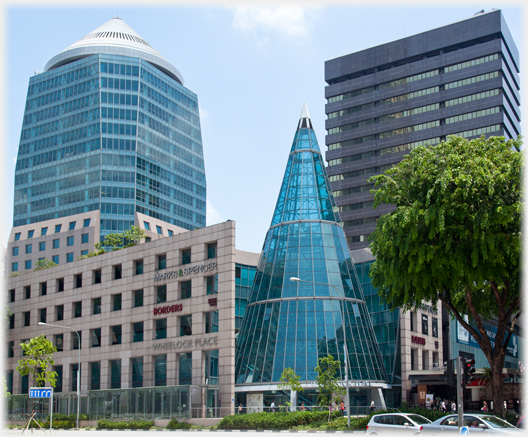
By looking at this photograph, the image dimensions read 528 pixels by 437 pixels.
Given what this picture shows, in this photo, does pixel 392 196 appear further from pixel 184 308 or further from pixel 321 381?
pixel 184 308

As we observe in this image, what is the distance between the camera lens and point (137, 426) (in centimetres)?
5544

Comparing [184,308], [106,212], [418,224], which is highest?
[106,212]

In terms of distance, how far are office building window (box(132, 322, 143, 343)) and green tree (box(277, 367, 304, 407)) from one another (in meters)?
17.7

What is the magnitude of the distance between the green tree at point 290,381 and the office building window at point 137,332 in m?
17.7

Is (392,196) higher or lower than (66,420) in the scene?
higher

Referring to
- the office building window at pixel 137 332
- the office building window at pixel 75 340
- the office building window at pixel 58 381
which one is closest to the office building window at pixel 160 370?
the office building window at pixel 137 332

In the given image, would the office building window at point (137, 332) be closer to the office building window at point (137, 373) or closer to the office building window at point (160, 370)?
the office building window at point (137, 373)

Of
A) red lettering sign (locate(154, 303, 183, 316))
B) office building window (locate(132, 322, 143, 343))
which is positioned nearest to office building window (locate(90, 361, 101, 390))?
office building window (locate(132, 322, 143, 343))

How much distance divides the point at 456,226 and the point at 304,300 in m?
26.7

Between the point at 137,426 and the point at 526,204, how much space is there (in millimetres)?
37746

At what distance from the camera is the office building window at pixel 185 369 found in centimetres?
5993

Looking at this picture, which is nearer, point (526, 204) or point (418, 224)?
point (526, 204)

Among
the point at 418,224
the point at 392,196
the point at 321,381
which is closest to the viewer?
the point at 418,224

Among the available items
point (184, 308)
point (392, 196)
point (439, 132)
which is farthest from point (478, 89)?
point (392, 196)
